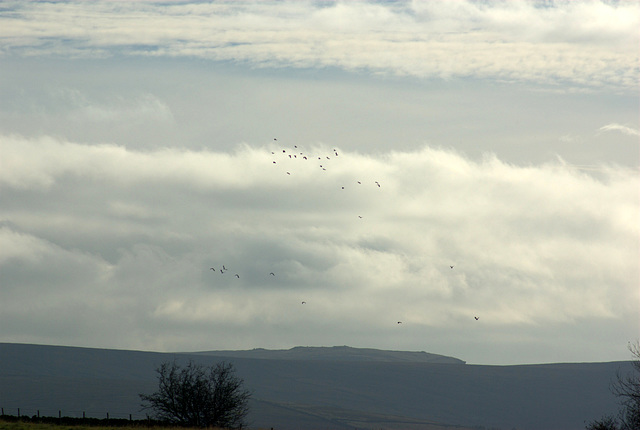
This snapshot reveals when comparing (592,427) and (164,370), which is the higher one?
(164,370)

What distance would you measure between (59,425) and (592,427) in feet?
167

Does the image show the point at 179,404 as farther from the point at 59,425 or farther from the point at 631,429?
the point at 631,429

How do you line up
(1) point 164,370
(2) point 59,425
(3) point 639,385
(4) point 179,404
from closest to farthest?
1. (3) point 639,385
2. (2) point 59,425
3. (4) point 179,404
4. (1) point 164,370

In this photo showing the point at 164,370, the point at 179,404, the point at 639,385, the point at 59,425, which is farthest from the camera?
the point at 164,370

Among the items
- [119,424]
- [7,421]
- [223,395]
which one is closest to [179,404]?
[223,395]

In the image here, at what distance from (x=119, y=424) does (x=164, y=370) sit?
1777 cm

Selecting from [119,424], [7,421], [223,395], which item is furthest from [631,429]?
[7,421]

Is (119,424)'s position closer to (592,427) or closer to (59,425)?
(59,425)

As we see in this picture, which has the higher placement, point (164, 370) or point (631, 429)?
point (164, 370)

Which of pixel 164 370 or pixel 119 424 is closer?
pixel 119 424

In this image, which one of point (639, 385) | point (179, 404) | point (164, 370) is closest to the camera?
point (639, 385)

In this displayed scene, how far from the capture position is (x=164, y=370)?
9794 centimetres

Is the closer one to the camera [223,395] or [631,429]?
[631,429]

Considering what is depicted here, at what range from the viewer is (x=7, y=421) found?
82.3 m
